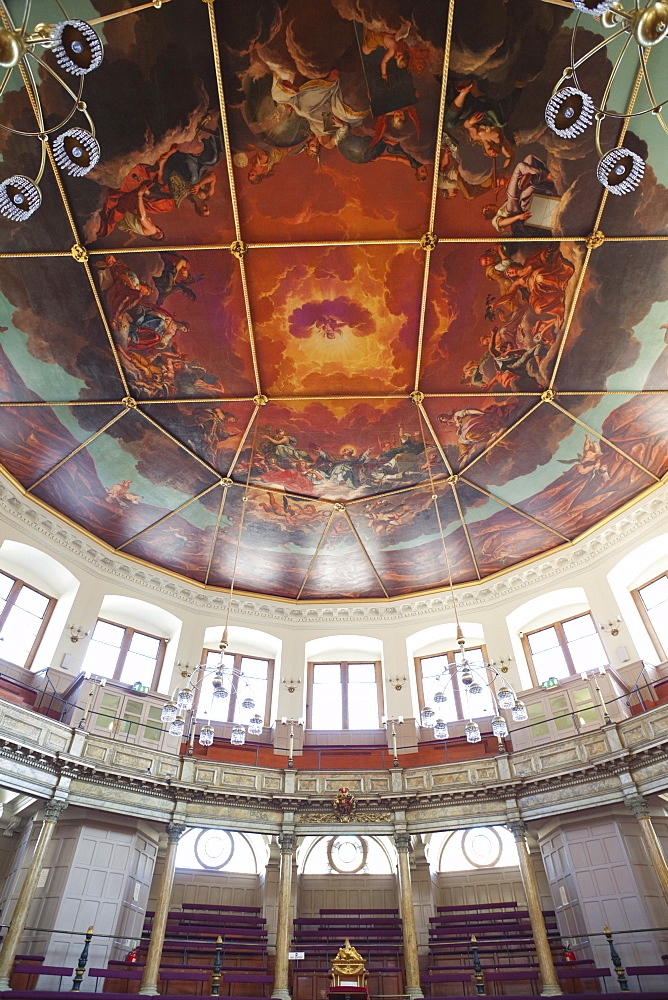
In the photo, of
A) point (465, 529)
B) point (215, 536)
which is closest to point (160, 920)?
point (215, 536)

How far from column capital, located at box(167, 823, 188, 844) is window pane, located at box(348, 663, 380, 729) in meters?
6.40

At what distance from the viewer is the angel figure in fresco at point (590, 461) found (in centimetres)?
1675

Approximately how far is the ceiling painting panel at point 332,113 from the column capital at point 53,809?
1371cm

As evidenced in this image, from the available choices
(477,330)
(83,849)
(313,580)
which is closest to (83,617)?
(83,849)

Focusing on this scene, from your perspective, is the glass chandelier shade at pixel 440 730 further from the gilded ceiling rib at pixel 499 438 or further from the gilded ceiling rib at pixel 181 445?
the gilded ceiling rib at pixel 181 445

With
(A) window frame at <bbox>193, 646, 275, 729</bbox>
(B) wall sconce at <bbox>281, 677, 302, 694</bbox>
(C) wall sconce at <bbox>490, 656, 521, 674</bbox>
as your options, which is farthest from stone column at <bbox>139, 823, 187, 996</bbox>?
(C) wall sconce at <bbox>490, 656, 521, 674</bbox>

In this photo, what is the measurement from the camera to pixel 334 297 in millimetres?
13859

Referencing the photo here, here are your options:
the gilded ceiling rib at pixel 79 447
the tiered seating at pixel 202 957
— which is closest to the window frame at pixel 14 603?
the gilded ceiling rib at pixel 79 447

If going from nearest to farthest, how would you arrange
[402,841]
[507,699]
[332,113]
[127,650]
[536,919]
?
[332,113]
[507,699]
[536,919]
[402,841]
[127,650]

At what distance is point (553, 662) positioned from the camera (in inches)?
763

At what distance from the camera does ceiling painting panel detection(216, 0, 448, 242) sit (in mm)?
9977

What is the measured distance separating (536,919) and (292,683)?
31.0 ft

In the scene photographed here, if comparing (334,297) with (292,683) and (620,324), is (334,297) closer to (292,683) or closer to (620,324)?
(620,324)

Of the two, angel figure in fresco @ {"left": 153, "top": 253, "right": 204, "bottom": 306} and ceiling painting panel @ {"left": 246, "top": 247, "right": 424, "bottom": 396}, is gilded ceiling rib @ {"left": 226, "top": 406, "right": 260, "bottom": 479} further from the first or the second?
angel figure in fresco @ {"left": 153, "top": 253, "right": 204, "bottom": 306}
